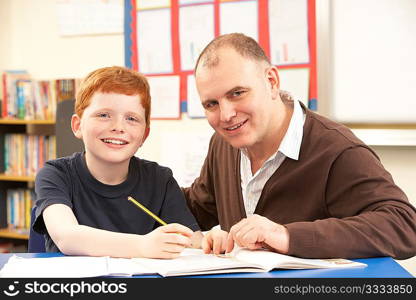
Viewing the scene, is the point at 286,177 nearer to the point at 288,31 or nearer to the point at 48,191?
the point at 48,191

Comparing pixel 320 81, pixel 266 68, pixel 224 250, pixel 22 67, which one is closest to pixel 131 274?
pixel 224 250

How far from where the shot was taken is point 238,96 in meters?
1.42

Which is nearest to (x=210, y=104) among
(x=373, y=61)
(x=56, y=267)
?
(x=56, y=267)

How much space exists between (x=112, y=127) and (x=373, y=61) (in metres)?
1.68

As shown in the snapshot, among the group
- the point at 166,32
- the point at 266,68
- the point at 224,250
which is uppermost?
the point at 166,32

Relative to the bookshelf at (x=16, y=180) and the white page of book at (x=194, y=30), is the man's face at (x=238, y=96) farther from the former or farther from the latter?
the bookshelf at (x=16, y=180)

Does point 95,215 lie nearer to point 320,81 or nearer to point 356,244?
point 356,244

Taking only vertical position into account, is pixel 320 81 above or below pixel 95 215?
above

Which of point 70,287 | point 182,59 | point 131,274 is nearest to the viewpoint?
point 70,287

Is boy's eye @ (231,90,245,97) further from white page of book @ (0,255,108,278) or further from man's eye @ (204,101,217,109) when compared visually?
white page of book @ (0,255,108,278)

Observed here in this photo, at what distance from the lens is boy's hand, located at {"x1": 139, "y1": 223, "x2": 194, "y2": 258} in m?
1.09

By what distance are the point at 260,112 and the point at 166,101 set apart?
1.90 m

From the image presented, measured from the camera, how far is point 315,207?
1.40m

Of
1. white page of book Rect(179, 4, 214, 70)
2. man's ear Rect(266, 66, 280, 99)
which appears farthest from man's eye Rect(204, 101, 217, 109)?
white page of book Rect(179, 4, 214, 70)
